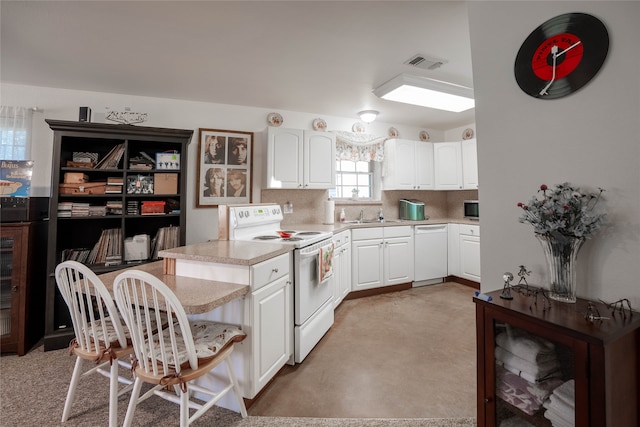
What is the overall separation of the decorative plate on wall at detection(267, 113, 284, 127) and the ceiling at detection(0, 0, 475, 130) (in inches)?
17.9

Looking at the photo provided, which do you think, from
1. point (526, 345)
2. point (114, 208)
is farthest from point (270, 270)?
point (114, 208)

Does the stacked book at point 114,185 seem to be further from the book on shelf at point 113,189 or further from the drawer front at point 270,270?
the drawer front at point 270,270

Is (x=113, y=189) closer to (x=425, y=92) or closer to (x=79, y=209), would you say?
(x=79, y=209)

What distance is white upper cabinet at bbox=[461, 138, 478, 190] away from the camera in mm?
3951

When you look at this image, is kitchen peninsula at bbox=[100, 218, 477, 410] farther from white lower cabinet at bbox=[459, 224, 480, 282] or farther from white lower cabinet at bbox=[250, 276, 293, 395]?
white lower cabinet at bbox=[459, 224, 480, 282]

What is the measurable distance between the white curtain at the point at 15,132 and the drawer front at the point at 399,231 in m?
3.97

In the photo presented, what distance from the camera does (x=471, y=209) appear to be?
4.18 metres

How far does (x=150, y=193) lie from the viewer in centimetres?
268

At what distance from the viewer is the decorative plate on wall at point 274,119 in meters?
3.46

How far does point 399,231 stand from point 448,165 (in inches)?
56.9

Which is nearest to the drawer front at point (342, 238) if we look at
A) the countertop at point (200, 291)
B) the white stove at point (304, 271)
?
the white stove at point (304, 271)

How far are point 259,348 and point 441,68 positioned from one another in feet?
8.77

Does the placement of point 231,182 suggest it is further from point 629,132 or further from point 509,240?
point 629,132

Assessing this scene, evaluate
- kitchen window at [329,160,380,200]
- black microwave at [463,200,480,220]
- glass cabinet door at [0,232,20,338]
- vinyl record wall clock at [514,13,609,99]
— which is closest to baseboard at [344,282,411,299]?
kitchen window at [329,160,380,200]
